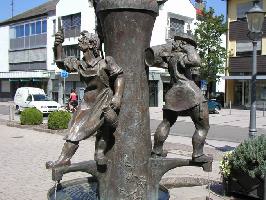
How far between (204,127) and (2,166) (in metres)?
7.31

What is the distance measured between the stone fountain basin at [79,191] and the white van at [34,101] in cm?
2336

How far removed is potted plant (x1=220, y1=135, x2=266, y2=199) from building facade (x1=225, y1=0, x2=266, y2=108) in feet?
101

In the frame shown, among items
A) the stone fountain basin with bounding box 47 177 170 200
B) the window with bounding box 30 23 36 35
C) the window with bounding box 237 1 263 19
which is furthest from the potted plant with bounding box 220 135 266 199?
the window with bounding box 30 23 36 35

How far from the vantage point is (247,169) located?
23.1ft

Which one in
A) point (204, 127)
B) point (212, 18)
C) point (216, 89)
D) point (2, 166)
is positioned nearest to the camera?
→ point (204, 127)

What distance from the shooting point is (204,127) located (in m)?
4.52

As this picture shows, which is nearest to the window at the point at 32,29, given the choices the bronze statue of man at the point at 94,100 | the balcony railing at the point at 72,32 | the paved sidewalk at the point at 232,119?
the balcony railing at the point at 72,32

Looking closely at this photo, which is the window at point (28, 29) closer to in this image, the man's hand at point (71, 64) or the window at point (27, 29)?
the window at point (27, 29)

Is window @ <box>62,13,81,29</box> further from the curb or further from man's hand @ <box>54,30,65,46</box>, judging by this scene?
man's hand @ <box>54,30,65,46</box>

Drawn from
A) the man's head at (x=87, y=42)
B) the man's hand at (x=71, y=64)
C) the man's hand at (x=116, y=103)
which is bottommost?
the man's hand at (x=116, y=103)

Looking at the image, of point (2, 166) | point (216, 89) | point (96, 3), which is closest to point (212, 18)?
point (216, 89)

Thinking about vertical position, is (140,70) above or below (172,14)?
below

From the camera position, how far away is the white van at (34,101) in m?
28.7

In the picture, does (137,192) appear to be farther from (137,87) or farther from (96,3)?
(96,3)
